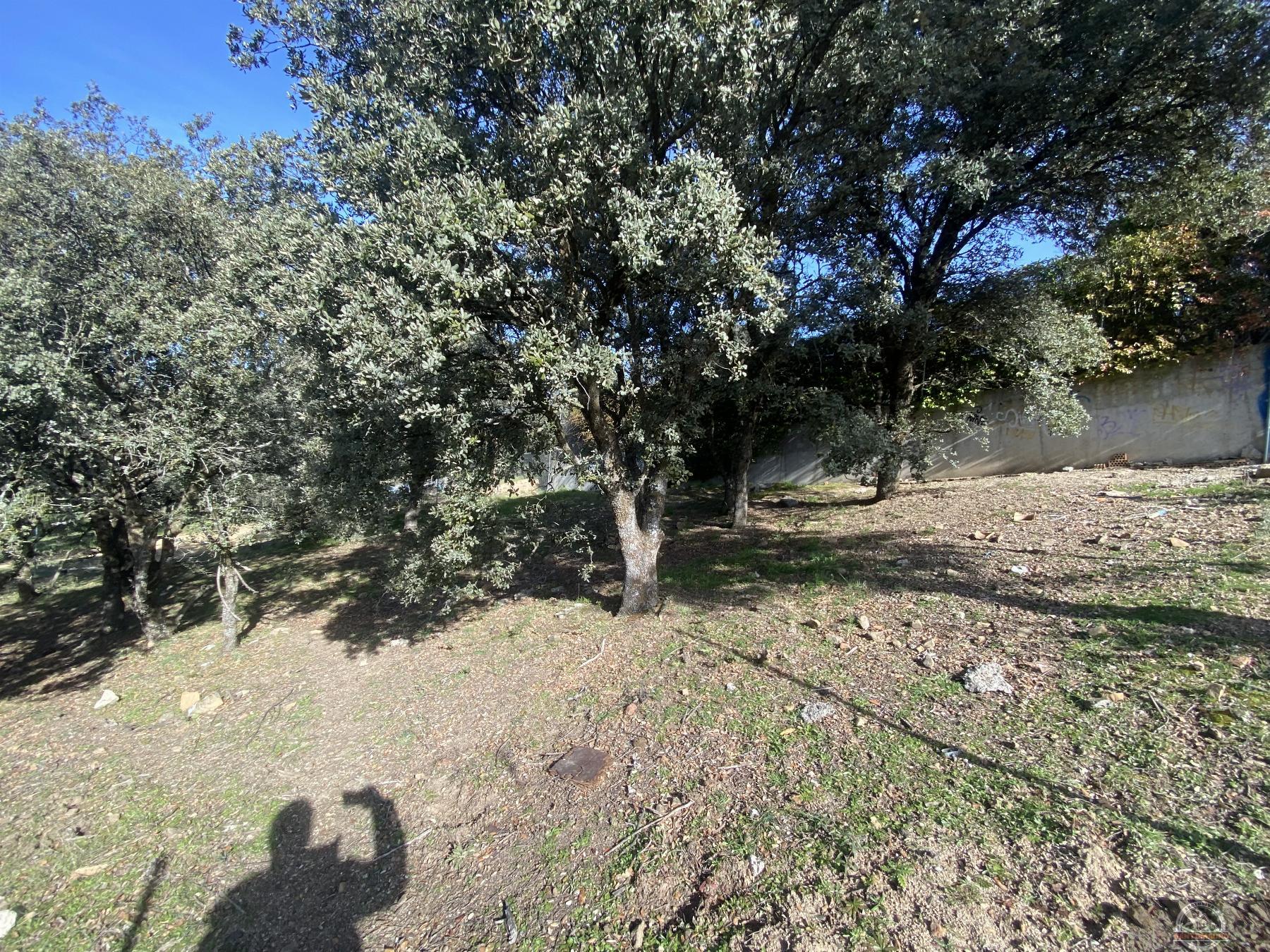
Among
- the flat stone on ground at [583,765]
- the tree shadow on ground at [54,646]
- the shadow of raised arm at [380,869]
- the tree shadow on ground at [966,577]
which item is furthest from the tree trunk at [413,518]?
the tree shadow on ground at [54,646]

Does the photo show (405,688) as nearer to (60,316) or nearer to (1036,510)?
(60,316)

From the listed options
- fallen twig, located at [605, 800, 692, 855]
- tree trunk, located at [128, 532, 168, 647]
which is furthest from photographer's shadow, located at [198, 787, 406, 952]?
tree trunk, located at [128, 532, 168, 647]

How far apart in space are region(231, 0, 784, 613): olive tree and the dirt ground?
275 centimetres

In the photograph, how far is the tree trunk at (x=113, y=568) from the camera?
9.02 meters

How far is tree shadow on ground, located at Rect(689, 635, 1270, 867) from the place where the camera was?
2740 millimetres

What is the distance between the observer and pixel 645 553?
291 inches

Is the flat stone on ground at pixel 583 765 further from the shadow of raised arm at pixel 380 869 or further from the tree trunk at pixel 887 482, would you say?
the tree trunk at pixel 887 482

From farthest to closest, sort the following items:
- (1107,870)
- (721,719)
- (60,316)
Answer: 1. (60,316)
2. (721,719)
3. (1107,870)

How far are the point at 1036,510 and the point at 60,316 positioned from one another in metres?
12.9

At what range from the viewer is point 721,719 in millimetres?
4754

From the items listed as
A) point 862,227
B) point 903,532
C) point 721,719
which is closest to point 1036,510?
point 903,532

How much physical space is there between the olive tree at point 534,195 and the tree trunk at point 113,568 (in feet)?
21.8

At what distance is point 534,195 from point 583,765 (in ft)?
17.6

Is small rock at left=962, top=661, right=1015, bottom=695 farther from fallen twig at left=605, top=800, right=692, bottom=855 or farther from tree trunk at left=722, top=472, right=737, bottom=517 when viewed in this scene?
tree trunk at left=722, top=472, right=737, bottom=517
